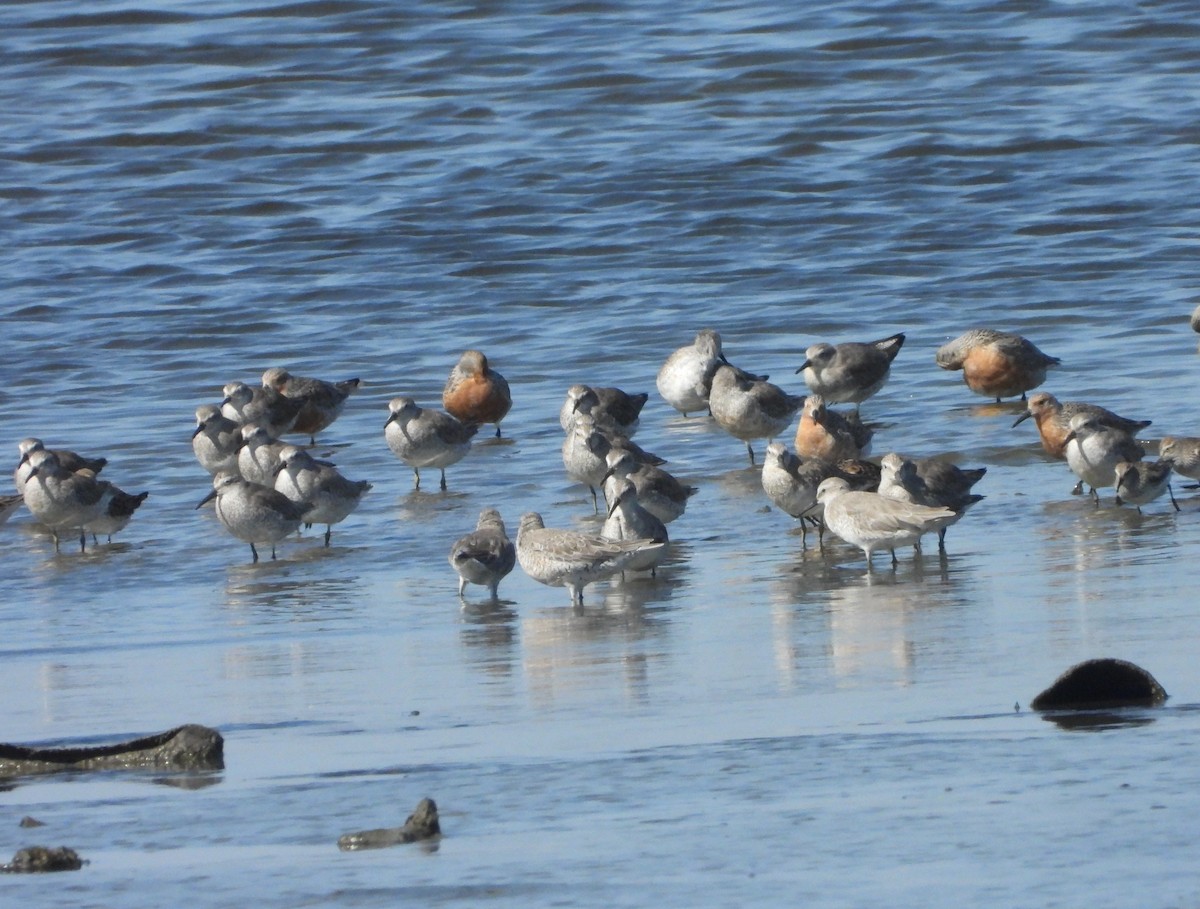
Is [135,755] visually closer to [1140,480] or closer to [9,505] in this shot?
[1140,480]

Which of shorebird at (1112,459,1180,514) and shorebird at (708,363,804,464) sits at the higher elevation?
shorebird at (708,363,804,464)

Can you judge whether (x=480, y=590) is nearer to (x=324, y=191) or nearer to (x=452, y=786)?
(x=452, y=786)

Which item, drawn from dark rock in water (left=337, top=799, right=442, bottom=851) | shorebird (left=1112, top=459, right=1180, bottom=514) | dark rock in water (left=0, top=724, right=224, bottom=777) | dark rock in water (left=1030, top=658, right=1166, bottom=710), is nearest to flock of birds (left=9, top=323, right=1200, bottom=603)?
shorebird (left=1112, top=459, right=1180, bottom=514)

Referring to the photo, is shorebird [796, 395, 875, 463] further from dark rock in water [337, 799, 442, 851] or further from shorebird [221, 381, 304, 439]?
dark rock in water [337, 799, 442, 851]

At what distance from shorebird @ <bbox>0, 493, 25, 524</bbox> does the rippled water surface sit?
177 mm

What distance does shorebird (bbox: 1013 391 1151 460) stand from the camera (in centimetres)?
1379

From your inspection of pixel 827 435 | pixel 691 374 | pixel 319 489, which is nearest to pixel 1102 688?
pixel 319 489

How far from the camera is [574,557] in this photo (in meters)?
10.8

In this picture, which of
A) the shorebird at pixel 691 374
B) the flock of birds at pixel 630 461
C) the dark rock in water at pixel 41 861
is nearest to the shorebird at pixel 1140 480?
the flock of birds at pixel 630 461

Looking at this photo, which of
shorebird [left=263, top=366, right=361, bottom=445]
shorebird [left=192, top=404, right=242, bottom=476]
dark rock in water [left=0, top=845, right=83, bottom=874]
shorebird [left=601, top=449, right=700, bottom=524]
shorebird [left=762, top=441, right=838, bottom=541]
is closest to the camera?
dark rock in water [left=0, top=845, right=83, bottom=874]

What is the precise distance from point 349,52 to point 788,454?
23065 mm

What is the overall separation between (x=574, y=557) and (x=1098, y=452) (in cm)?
366

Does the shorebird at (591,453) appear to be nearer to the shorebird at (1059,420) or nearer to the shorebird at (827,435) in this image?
the shorebird at (827,435)

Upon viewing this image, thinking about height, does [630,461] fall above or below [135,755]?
above
